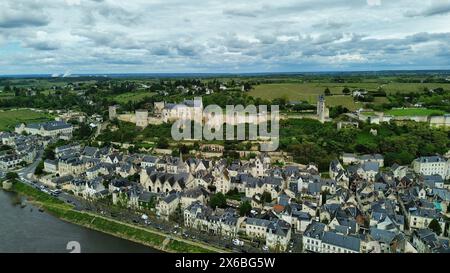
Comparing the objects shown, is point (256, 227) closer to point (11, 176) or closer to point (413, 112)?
point (11, 176)

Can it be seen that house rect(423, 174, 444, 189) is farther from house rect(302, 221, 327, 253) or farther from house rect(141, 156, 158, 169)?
house rect(141, 156, 158, 169)

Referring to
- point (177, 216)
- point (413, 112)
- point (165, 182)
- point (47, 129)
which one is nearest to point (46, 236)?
point (177, 216)

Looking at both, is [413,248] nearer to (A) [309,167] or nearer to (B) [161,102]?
(A) [309,167]

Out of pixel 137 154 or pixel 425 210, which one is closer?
pixel 425 210

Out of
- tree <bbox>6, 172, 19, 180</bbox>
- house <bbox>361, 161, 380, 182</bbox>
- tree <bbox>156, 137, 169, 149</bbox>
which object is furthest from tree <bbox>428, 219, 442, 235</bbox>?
tree <bbox>6, 172, 19, 180</bbox>

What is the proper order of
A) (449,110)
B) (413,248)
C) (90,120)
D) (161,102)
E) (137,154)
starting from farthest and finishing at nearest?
1. (90,120)
2. (161,102)
3. (449,110)
4. (137,154)
5. (413,248)
